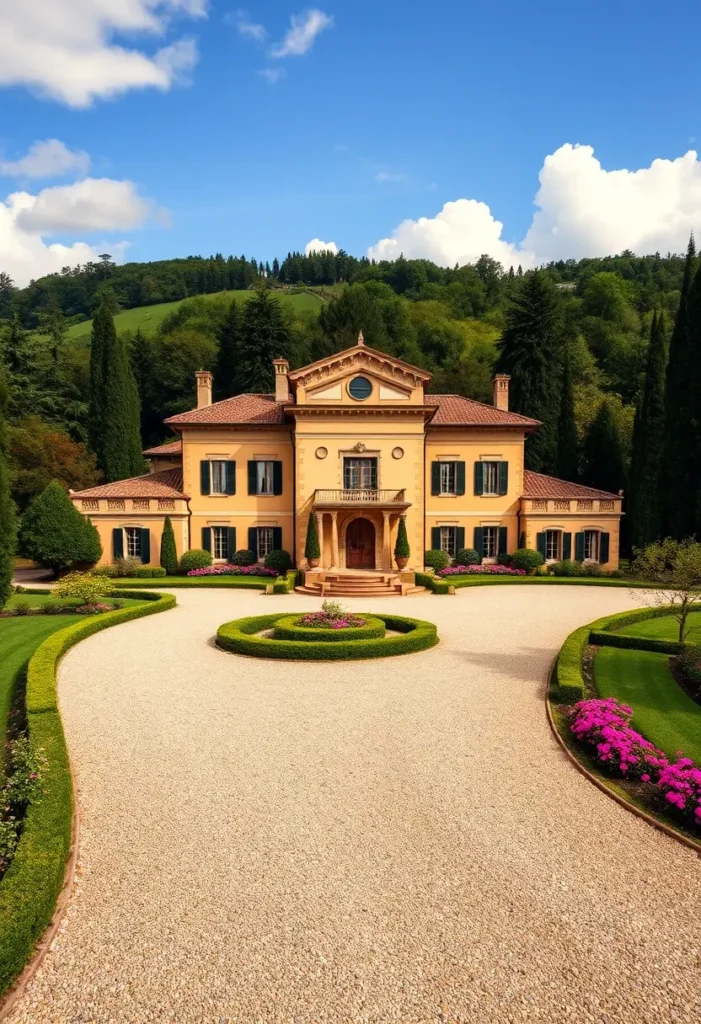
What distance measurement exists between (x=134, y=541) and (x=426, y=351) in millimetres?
54458

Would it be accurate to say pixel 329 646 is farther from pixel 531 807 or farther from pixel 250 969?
pixel 250 969

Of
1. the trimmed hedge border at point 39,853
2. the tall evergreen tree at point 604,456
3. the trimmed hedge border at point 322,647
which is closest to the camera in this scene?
the trimmed hedge border at point 39,853

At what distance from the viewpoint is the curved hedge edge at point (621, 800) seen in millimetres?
8336

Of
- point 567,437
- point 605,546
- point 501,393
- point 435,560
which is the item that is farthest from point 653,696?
point 567,437

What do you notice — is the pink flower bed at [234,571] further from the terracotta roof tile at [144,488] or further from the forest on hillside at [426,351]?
the forest on hillside at [426,351]

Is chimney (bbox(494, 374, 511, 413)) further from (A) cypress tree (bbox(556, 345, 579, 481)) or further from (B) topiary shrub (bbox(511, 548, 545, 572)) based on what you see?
(A) cypress tree (bbox(556, 345, 579, 481))

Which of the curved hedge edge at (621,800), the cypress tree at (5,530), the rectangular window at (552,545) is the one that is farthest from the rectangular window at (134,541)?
the curved hedge edge at (621,800)

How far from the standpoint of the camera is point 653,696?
44.9 feet

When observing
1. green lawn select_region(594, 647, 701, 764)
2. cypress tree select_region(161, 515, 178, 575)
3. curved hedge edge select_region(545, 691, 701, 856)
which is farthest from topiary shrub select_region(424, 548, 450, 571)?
curved hedge edge select_region(545, 691, 701, 856)

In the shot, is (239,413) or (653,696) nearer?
(653,696)

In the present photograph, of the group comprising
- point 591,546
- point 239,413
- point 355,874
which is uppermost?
point 239,413

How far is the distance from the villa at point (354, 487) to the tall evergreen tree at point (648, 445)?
4.73 m

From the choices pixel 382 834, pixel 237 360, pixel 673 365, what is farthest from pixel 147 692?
pixel 237 360

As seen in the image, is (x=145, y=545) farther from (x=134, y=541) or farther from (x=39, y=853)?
(x=39, y=853)
